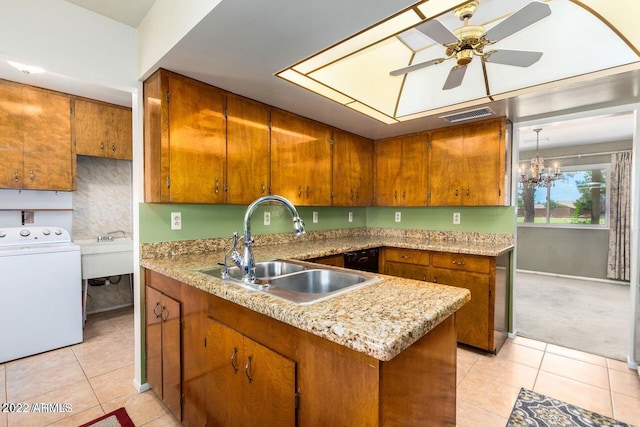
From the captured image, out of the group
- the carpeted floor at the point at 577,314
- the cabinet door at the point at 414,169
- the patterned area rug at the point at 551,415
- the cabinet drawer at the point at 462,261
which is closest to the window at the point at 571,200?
the carpeted floor at the point at 577,314

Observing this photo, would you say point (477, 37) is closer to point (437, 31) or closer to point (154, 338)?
point (437, 31)

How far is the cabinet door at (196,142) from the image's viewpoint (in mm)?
2051

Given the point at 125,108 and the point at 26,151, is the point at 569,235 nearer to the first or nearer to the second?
the point at 125,108

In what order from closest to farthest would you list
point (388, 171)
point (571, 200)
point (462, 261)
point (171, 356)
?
point (171, 356) → point (462, 261) → point (388, 171) → point (571, 200)

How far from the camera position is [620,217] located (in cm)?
511

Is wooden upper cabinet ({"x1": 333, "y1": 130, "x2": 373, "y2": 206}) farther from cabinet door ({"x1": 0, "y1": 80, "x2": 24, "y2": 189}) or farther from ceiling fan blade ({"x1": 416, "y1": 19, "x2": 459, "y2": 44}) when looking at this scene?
cabinet door ({"x1": 0, "y1": 80, "x2": 24, "y2": 189})

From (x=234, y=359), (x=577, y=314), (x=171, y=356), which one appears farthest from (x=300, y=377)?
(x=577, y=314)

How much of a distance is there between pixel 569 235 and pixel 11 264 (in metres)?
7.84

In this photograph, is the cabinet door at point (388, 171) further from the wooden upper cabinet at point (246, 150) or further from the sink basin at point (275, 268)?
the sink basin at point (275, 268)

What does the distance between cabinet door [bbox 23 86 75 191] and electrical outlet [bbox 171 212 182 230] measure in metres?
1.67

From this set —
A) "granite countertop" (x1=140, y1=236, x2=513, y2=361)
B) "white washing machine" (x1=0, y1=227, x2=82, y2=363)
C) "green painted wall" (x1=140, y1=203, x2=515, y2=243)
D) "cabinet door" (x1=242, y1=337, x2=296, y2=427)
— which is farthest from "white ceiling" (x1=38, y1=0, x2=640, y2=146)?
"white washing machine" (x1=0, y1=227, x2=82, y2=363)

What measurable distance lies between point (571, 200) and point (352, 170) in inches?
190

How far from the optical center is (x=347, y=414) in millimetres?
905

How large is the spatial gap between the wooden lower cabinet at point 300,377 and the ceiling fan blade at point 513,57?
1.45 m
